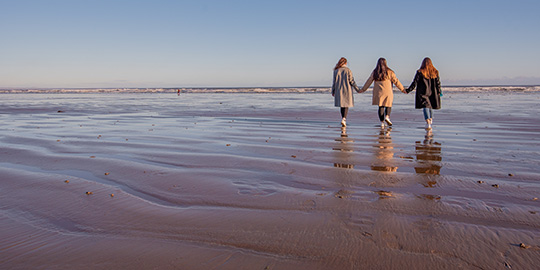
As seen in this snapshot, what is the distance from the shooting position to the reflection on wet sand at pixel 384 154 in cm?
466

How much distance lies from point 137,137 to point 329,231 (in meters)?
6.21

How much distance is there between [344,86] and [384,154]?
5.22 meters

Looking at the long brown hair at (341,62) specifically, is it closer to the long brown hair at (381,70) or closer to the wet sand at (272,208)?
the long brown hair at (381,70)

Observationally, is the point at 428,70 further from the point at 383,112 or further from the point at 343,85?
the point at 343,85

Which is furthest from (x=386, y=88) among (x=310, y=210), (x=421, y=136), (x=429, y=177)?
(x=310, y=210)

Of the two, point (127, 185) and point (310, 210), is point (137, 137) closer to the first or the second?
point (127, 185)

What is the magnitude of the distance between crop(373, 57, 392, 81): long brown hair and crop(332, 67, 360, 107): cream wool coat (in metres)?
0.70

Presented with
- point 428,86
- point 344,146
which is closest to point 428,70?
point 428,86

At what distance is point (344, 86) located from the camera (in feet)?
34.7

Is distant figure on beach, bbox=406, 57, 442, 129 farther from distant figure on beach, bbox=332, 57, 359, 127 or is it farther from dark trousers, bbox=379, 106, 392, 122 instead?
distant figure on beach, bbox=332, 57, 359, 127

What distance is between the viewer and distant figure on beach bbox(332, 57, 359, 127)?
10414 mm

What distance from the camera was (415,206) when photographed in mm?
3146

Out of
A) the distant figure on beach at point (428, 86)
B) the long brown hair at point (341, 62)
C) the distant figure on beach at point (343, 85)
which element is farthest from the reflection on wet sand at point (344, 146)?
the long brown hair at point (341, 62)

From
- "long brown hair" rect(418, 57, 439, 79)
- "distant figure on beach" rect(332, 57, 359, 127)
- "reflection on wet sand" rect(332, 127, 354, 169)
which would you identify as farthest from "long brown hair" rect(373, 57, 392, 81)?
"reflection on wet sand" rect(332, 127, 354, 169)
